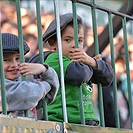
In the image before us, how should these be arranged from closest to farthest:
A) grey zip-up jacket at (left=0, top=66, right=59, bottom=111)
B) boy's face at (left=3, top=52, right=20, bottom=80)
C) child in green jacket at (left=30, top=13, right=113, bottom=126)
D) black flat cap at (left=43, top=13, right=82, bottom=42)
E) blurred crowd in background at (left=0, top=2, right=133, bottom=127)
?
grey zip-up jacket at (left=0, top=66, right=59, bottom=111), boy's face at (left=3, top=52, right=20, bottom=80), child in green jacket at (left=30, top=13, right=113, bottom=126), black flat cap at (left=43, top=13, right=82, bottom=42), blurred crowd in background at (left=0, top=2, right=133, bottom=127)

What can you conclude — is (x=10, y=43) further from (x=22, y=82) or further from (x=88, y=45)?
(x=88, y=45)

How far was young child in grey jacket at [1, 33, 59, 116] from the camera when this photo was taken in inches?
181

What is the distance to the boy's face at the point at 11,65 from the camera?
4852mm

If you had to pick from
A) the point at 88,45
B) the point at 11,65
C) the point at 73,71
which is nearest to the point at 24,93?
the point at 11,65

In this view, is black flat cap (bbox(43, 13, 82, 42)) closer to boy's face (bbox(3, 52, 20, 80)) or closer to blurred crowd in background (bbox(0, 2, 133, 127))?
boy's face (bbox(3, 52, 20, 80))

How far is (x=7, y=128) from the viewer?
14.4 feet

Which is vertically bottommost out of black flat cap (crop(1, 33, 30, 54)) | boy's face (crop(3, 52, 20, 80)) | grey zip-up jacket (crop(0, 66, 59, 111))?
grey zip-up jacket (crop(0, 66, 59, 111))

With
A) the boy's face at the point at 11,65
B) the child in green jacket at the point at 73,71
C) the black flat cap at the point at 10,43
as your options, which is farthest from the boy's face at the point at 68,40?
A: the boy's face at the point at 11,65

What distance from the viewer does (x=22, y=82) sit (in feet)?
15.2

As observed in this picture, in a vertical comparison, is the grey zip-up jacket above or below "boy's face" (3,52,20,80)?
below

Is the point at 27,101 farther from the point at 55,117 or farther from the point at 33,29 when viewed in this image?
the point at 33,29

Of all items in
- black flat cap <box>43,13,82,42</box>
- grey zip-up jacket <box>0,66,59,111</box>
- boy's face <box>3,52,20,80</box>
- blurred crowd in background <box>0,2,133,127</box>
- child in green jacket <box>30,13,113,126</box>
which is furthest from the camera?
blurred crowd in background <box>0,2,133,127</box>

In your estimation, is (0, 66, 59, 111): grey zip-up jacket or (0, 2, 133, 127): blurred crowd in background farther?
(0, 2, 133, 127): blurred crowd in background

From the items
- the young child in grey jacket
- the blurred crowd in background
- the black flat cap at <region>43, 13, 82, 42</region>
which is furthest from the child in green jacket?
the blurred crowd in background
